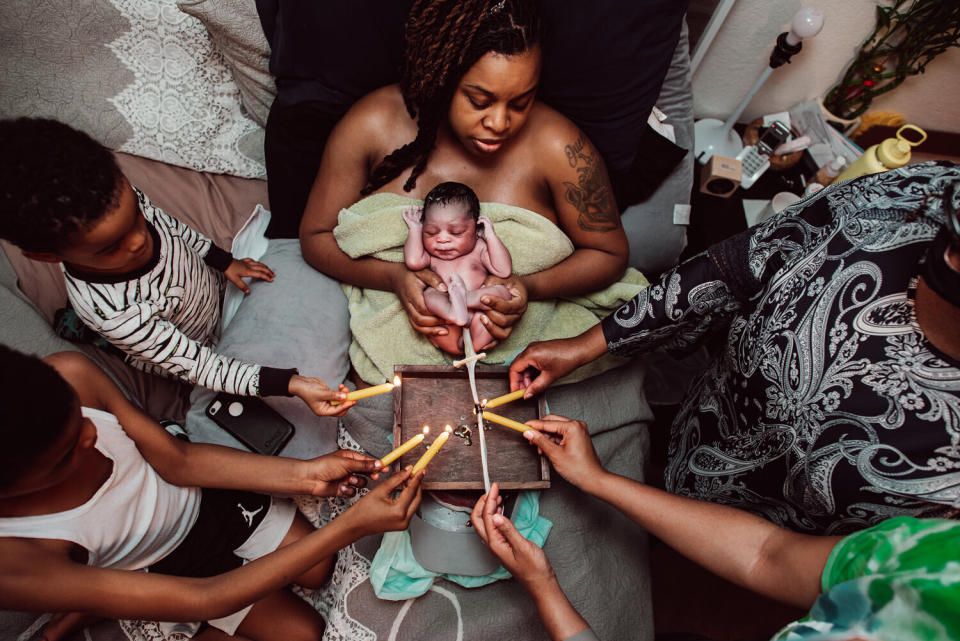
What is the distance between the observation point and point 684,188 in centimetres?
219

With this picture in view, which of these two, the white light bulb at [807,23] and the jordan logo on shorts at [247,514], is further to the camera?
the white light bulb at [807,23]

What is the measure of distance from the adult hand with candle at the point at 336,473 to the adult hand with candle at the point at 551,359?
20.1 inches

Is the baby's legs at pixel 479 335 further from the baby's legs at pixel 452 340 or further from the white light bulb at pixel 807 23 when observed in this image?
the white light bulb at pixel 807 23

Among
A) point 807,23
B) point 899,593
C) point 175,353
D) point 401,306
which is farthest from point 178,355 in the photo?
point 807,23

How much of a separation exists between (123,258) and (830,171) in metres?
2.81

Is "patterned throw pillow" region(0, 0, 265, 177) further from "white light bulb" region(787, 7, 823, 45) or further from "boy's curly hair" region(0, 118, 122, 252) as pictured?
"white light bulb" region(787, 7, 823, 45)

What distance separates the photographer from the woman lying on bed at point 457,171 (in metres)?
1.65

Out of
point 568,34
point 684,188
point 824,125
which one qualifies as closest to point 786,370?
point 684,188

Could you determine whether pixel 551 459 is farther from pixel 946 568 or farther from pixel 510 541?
pixel 946 568

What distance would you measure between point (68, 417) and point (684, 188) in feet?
7.33

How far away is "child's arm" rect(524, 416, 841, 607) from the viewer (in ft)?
3.42

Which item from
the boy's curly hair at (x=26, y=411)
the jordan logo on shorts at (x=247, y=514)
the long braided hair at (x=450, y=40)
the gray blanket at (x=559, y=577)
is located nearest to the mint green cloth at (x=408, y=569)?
the gray blanket at (x=559, y=577)

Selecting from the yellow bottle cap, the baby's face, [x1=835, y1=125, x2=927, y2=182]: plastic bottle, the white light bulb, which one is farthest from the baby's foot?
the yellow bottle cap

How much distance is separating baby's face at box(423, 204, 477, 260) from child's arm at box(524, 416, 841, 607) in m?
0.70
